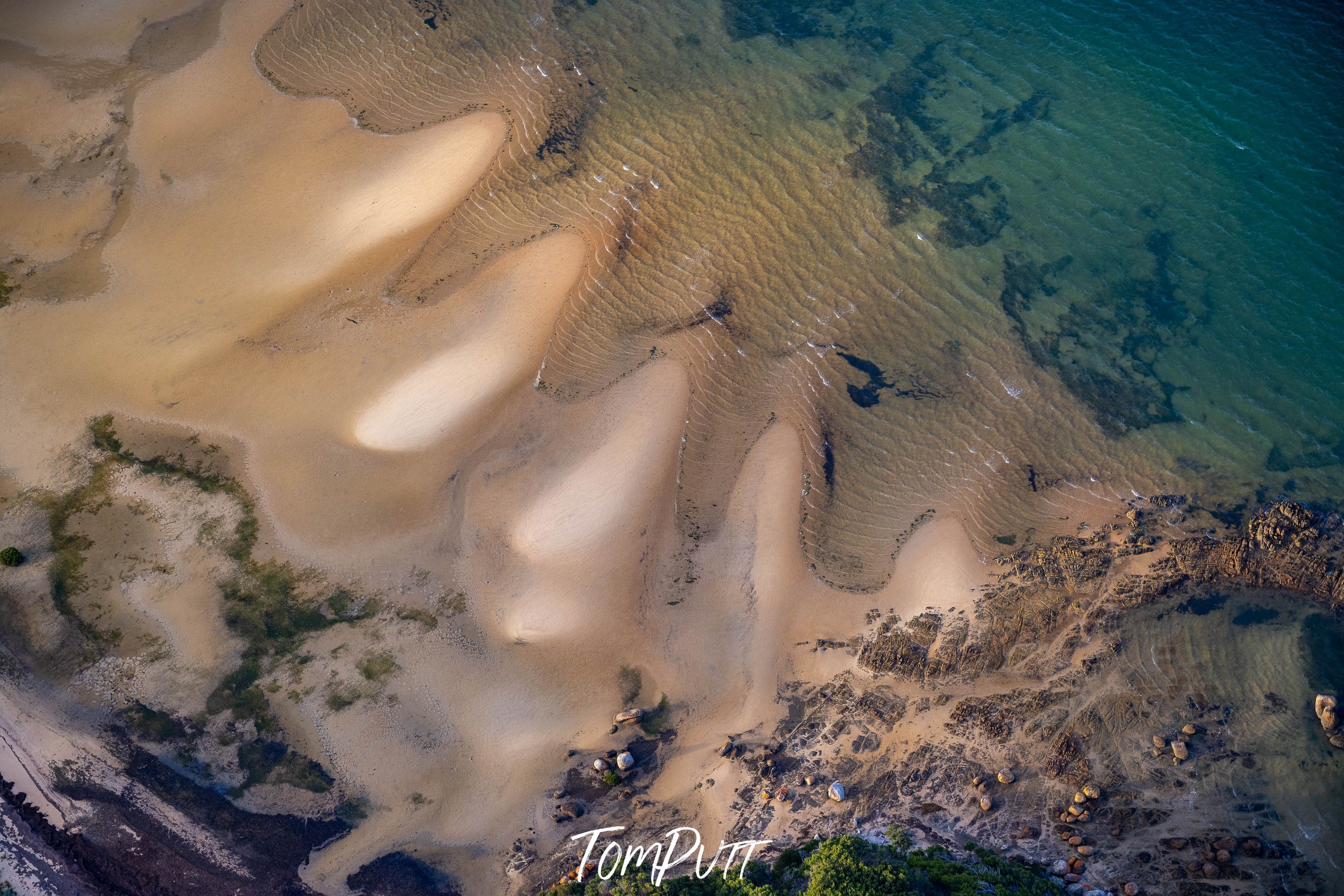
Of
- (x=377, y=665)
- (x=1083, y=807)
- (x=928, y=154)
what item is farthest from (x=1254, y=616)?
(x=377, y=665)

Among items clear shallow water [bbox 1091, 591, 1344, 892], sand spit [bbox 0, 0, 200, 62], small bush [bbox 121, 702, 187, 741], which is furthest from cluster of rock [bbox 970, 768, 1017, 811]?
sand spit [bbox 0, 0, 200, 62]

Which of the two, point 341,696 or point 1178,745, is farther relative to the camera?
point 341,696

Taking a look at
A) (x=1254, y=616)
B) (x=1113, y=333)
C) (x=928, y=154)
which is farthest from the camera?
(x=928, y=154)

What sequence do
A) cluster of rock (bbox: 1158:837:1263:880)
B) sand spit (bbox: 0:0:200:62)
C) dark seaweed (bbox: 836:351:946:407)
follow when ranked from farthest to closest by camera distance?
sand spit (bbox: 0:0:200:62), dark seaweed (bbox: 836:351:946:407), cluster of rock (bbox: 1158:837:1263:880)

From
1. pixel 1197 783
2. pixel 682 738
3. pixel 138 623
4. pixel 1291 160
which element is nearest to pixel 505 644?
pixel 682 738

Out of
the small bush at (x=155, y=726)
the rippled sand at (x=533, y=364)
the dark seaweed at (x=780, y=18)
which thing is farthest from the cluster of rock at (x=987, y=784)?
the dark seaweed at (x=780, y=18)

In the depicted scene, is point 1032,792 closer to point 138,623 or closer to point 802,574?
point 802,574

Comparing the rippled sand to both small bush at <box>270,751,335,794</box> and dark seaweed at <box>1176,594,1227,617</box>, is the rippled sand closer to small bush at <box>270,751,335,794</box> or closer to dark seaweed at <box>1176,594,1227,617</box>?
small bush at <box>270,751,335,794</box>

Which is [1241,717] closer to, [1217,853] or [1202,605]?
[1202,605]
